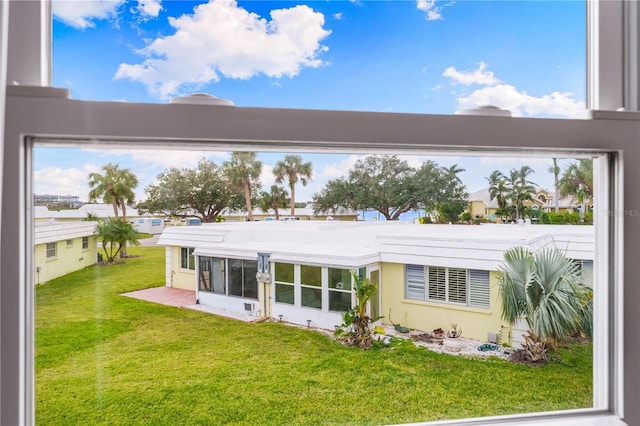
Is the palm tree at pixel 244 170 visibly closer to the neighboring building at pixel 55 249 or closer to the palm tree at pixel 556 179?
the neighboring building at pixel 55 249

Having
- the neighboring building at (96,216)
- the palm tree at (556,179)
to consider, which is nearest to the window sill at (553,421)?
the palm tree at (556,179)

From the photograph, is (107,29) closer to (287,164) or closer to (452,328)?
(287,164)

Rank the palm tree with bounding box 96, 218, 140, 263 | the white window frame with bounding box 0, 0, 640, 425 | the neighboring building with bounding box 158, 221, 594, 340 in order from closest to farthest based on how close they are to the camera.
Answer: the white window frame with bounding box 0, 0, 640, 425 < the palm tree with bounding box 96, 218, 140, 263 < the neighboring building with bounding box 158, 221, 594, 340

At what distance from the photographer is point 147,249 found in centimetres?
77

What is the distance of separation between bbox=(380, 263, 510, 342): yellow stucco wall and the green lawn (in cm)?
6

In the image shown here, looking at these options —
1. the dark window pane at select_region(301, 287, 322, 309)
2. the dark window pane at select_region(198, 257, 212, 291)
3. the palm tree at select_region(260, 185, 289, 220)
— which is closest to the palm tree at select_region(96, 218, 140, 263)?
the dark window pane at select_region(198, 257, 212, 291)

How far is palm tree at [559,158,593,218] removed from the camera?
874 millimetres

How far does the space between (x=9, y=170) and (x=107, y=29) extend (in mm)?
322

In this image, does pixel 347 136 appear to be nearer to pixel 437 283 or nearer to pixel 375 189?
pixel 375 189

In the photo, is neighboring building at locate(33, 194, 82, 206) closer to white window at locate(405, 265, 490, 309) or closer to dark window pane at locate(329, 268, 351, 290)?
dark window pane at locate(329, 268, 351, 290)

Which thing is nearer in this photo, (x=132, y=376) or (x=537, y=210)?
(x=132, y=376)

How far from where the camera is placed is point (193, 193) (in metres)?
0.77

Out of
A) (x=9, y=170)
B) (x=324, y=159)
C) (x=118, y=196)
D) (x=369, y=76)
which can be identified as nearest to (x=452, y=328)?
(x=324, y=159)

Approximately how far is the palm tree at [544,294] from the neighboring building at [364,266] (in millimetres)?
23
